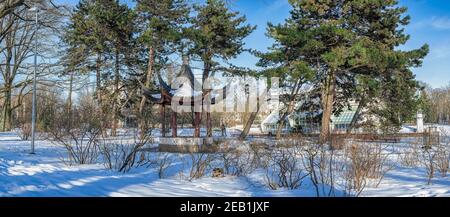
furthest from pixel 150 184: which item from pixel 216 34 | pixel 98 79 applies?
pixel 98 79

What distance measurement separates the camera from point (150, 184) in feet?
24.2

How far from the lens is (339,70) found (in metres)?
20.4

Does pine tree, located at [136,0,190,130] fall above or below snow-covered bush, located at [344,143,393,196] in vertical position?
above

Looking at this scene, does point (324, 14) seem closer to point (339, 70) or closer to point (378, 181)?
point (339, 70)

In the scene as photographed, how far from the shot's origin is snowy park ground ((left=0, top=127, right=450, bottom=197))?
589cm

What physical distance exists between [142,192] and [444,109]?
72.6 metres

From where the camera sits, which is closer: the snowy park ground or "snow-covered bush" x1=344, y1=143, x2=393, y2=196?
the snowy park ground

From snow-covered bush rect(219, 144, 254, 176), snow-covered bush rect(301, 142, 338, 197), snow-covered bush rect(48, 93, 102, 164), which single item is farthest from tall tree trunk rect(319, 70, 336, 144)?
snow-covered bush rect(301, 142, 338, 197)

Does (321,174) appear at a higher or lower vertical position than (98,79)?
lower

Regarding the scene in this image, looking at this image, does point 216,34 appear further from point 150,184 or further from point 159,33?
point 150,184

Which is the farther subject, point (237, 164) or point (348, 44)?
point (348, 44)

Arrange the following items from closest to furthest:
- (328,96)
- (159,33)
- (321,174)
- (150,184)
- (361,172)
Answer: (321,174) → (361,172) → (150,184) → (328,96) → (159,33)

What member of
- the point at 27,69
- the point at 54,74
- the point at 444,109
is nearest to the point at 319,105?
the point at 54,74

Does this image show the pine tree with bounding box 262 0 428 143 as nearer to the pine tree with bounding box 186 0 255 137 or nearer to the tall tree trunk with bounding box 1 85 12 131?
the pine tree with bounding box 186 0 255 137
